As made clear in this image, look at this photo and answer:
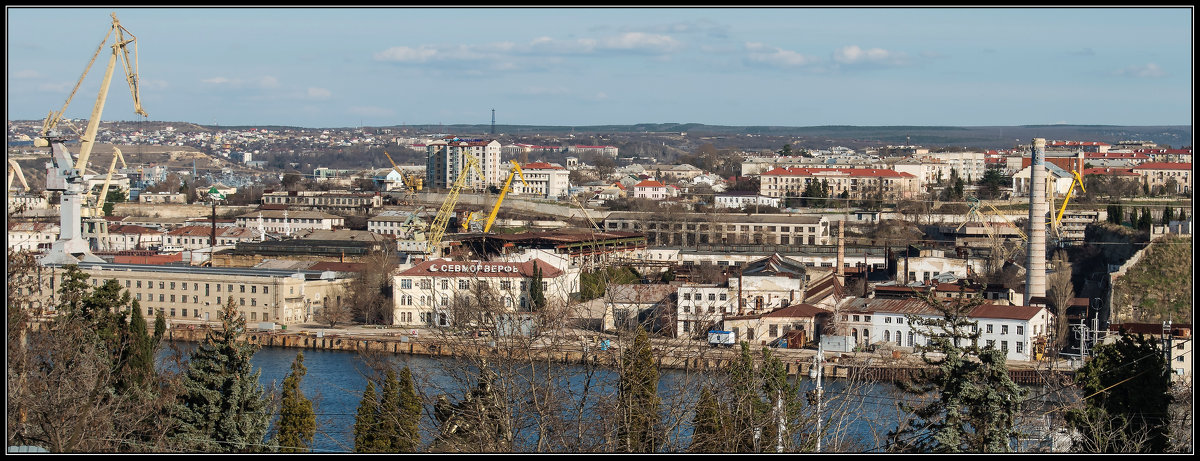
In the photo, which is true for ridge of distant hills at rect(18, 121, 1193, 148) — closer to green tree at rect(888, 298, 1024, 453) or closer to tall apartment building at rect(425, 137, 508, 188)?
tall apartment building at rect(425, 137, 508, 188)

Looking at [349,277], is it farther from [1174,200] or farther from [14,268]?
[1174,200]

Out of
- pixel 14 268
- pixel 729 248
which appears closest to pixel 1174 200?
pixel 729 248

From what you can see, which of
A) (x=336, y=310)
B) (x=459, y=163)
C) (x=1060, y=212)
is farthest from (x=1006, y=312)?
(x=459, y=163)

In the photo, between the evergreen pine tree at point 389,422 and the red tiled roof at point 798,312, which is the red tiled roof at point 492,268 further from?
the evergreen pine tree at point 389,422

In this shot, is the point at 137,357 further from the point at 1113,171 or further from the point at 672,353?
the point at 1113,171

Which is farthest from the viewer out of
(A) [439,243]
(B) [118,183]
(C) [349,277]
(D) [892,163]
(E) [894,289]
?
(D) [892,163]
